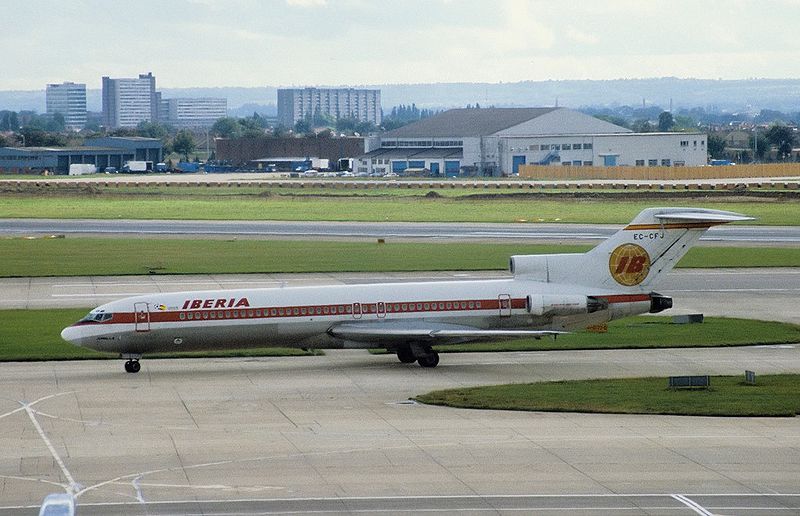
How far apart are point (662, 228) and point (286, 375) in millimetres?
14902

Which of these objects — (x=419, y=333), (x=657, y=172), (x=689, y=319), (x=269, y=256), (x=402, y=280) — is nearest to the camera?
(x=419, y=333)

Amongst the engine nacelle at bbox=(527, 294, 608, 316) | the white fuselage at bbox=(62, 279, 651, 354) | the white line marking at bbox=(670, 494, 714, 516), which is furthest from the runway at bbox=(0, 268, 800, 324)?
the white line marking at bbox=(670, 494, 714, 516)

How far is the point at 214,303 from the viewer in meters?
44.7

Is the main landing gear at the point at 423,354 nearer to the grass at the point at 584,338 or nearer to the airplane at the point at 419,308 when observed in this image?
the airplane at the point at 419,308

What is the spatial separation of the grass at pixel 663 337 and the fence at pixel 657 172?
116407 mm

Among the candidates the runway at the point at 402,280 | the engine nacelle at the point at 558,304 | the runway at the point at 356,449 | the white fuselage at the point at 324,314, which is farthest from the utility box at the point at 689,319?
the engine nacelle at the point at 558,304

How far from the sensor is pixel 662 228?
4669 centimetres

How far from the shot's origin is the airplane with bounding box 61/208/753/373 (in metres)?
44.6

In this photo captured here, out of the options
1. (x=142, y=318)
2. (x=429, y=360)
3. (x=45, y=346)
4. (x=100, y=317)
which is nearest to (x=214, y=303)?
(x=142, y=318)

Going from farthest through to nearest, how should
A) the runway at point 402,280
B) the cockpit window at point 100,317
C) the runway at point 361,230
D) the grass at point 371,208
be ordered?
the grass at point 371,208
the runway at point 361,230
the runway at point 402,280
the cockpit window at point 100,317

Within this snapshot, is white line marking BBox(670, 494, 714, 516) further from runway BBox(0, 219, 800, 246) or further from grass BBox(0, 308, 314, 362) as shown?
runway BBox(0, 219, 800, 246)

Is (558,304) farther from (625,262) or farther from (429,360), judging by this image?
(429,360)

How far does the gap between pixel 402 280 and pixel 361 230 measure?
101 feet

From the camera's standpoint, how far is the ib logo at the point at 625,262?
46.4 metres
